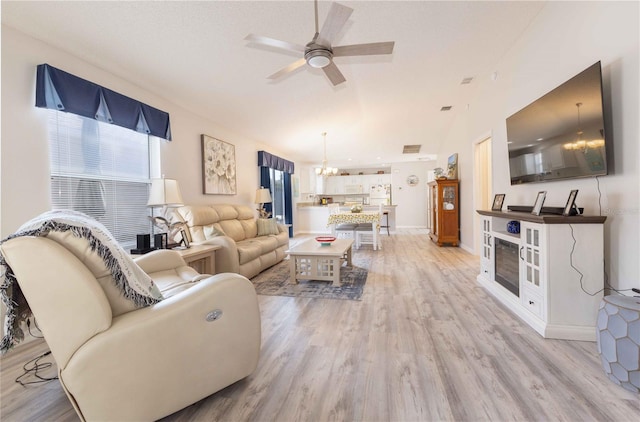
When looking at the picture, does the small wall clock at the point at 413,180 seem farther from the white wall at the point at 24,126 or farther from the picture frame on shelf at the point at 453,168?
the white wall at the point at 24,126

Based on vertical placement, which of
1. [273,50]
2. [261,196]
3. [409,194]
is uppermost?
[273,50]

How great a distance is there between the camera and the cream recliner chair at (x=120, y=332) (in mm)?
1061

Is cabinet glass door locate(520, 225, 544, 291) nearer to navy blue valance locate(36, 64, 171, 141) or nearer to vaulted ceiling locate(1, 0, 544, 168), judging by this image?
vaulted ceiling locate(1, 0, 544, 168)

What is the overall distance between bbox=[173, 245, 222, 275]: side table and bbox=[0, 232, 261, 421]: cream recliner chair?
1732 mm

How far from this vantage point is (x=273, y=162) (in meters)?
6.53

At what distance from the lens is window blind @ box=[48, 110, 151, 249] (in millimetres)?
2432

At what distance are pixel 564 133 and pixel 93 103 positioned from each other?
4134 millimetres

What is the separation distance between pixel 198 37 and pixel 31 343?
284 centimetres

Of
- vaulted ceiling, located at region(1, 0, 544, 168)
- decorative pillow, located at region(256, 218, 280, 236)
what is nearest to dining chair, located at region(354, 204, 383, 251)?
decorative pillow, located at region(256, 218, 280, 236)

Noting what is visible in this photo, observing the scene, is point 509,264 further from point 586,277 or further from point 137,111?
point 137,111

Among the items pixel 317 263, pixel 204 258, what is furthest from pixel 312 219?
pixel 204 258

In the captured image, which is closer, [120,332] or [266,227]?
[120,332]

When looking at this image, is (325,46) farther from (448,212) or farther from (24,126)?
(448,212)

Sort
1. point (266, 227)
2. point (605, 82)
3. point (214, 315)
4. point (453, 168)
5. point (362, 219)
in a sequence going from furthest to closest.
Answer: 1. point (453, 168)
2. point (362, 219)
3. point (266, 227)
4. point (605, 82)
5. point (214, 315)
